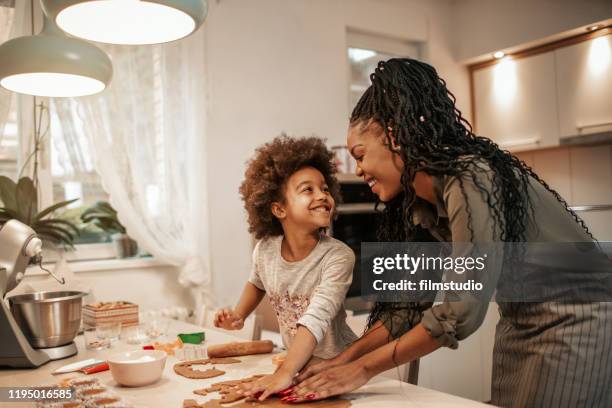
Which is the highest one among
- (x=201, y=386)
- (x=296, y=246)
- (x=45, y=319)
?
(x=296, y=246)

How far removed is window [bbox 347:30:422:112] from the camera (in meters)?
3.71

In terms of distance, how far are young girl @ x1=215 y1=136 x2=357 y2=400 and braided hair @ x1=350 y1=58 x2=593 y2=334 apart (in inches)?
12.0

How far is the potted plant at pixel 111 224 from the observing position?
2.67 meters

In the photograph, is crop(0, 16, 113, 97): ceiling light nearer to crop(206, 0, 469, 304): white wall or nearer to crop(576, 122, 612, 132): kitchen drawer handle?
crop(206, 0, 469, 304): white wall

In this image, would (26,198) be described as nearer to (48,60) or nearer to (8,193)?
(8,193)

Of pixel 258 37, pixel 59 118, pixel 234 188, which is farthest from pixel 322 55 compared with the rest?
pixel 59 118

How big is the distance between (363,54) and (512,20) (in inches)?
43.5

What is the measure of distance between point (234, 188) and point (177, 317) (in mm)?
794

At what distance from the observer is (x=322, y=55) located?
136 inches

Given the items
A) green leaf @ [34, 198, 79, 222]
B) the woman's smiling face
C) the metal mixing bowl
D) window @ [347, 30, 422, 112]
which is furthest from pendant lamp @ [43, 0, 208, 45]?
window @ [347, 30, 422, 112]

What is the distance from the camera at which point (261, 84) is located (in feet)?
10.4

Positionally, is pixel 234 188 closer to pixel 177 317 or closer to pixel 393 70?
pixel 177 317

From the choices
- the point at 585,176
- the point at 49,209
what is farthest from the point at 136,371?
→ the point at 585,176

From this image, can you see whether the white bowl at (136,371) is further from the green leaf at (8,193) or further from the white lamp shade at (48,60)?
the green leaf at (8,193)
